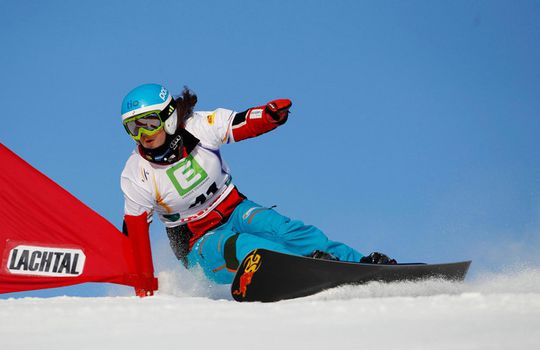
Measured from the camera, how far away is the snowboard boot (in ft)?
18.5

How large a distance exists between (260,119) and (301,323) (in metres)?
2.42

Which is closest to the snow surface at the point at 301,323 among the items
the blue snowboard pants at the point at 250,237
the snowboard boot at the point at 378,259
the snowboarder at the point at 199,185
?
the snowboard boot at the point at 378,259

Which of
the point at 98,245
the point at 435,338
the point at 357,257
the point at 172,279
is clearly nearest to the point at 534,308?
the point at 435,338

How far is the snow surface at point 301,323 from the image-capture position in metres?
3.37

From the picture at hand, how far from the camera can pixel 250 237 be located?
18.7 feet

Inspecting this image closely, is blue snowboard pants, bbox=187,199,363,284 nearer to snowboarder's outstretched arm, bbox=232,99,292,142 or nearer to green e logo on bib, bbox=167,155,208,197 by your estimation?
green e logo on bib, bbox=167,155,208,197

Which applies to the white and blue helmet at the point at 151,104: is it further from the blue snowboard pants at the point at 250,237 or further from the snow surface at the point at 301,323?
the snow surface at the point at 301,323

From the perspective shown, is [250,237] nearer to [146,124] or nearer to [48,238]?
[146,124]

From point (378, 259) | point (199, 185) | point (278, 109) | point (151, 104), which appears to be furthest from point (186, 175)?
point (378, 259)

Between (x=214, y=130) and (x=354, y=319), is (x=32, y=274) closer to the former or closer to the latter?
(x=214, y=130)

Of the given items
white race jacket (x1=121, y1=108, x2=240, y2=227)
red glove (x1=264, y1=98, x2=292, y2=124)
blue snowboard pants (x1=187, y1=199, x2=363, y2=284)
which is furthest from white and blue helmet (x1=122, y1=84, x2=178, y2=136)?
blue snowboard pants (x1=187, y1=199, x2=363, y2=284)

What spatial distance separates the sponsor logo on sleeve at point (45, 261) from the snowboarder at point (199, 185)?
0.58 metres

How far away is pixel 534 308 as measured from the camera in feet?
13.1

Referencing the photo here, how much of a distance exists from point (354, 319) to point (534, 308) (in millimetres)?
964
